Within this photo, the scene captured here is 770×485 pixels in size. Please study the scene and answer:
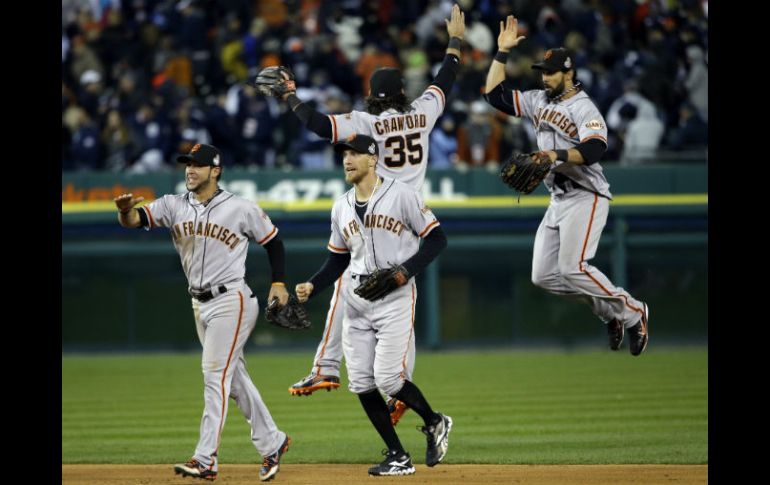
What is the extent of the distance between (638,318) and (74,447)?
4351 millimetres

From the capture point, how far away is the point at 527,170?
7.07 m

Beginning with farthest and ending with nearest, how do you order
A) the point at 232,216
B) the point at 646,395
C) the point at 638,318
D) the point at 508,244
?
the point at 508,244 → the point at 646,395 → the point at 638,318 → the point at 232,216

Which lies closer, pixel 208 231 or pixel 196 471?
pixel 196 471

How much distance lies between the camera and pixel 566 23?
57.1 ft

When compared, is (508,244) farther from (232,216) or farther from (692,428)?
(232,216)

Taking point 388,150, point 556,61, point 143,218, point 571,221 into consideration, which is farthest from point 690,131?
point 143,218

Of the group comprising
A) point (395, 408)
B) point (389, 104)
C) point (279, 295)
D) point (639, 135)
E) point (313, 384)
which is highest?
point (639, 135)

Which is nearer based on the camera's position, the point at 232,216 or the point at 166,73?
the point at 232,216

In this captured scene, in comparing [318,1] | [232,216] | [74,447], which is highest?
[318,1]

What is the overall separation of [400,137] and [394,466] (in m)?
2.01

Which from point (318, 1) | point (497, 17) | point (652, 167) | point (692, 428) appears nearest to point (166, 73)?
point (318, 1)

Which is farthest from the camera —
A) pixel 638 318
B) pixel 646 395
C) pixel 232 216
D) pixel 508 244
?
pixel 508 244

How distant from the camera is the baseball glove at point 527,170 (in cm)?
707

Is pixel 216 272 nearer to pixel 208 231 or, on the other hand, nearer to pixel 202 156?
pixel 208 231
